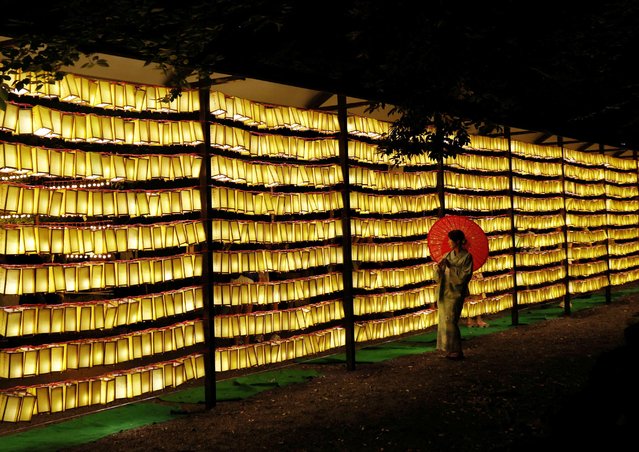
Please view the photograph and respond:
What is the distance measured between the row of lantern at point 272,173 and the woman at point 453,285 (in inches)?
86.6

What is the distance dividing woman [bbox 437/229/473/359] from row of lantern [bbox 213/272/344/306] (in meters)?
1.74

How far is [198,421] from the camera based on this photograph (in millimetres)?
8211

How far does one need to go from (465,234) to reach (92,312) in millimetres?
6293

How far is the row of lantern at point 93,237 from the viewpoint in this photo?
23.7ft

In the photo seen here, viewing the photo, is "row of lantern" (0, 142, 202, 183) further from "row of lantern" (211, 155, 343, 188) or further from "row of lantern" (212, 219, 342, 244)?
"row of lantern" (212, 219, 342, 244)

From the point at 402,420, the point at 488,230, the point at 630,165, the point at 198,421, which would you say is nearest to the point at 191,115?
the point at 198,421

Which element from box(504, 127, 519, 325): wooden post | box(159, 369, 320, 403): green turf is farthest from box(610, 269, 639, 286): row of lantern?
box(159, 369, 320, 403): green turf

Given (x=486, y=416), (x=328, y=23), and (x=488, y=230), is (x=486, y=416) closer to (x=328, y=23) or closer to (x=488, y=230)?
(x=488, y=230)

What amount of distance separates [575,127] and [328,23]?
6.58 meters

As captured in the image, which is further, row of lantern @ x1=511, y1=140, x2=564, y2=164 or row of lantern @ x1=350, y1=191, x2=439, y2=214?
row of lantern @ x1=511, y1=140, x2=564, y2=164

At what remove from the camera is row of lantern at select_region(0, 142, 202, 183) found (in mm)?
7277

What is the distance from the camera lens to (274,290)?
1016 centimetres

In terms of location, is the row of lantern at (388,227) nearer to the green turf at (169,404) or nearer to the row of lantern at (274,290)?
the row of lantern at (274,290)

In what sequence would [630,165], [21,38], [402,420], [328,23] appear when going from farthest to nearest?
[630,165]
[328,23]
[402,420]
[21,38]
